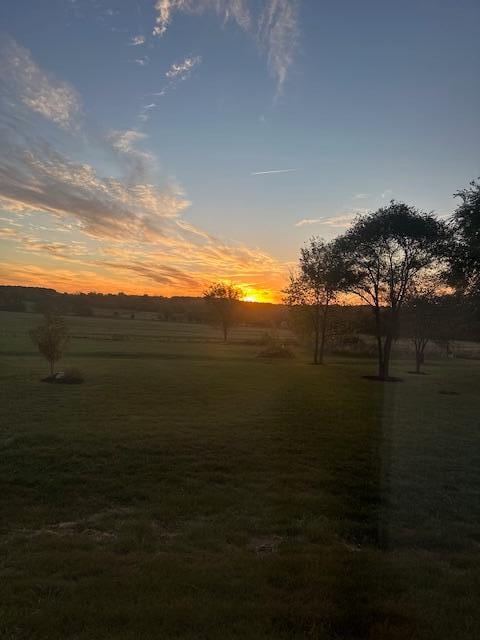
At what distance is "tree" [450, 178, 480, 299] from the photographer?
23969 mm

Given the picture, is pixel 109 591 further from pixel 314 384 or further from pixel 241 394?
pixel 314 384

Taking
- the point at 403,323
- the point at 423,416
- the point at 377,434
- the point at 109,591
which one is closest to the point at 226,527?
the point at 109,591

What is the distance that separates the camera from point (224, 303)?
77500mm

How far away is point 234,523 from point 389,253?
2811cm

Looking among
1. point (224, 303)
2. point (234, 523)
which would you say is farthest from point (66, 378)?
point (224, 303)

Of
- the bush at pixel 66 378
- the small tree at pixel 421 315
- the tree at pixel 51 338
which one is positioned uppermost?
the small tree at pixel 421 315

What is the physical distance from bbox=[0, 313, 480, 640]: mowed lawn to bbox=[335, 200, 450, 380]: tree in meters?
16.4

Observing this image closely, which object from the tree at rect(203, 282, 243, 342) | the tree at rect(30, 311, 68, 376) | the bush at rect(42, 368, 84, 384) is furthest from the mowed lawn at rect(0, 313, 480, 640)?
the tree at rect(203, 282, 243, 342)

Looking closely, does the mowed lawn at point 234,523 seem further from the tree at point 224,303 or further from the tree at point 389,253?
the tree at point 224,303

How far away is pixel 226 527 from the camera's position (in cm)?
727

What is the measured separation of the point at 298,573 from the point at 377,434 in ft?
30.6

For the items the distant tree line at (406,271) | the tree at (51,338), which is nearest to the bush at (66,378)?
the tree at (51,338)

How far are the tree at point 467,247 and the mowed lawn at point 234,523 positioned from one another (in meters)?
11.0

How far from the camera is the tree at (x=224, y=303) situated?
77.3m
